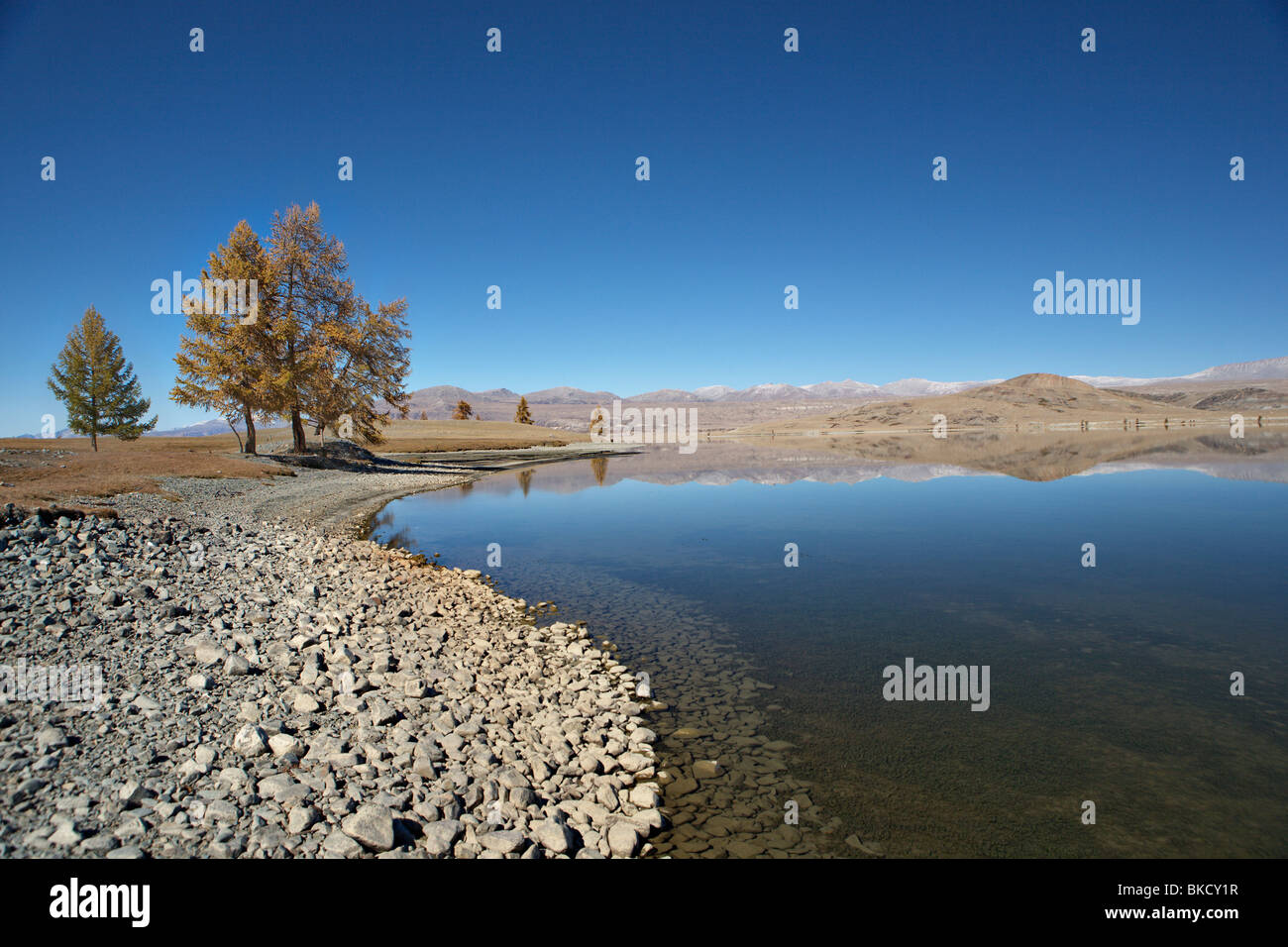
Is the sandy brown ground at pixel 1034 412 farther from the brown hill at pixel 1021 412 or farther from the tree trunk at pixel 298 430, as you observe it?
the tree trunk at pixel 298 430

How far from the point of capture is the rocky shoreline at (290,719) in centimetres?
493

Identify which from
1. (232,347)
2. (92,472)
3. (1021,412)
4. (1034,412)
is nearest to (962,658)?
(92,472)

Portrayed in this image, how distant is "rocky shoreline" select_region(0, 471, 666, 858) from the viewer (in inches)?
194

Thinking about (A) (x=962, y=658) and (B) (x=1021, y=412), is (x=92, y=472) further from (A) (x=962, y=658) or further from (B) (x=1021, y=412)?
(B) (x=1021, y=412)

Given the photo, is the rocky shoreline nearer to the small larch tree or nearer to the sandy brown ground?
the small larch tree

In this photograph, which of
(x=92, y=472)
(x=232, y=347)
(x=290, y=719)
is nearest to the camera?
(x=290, y=719)

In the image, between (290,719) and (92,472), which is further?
(92,472)

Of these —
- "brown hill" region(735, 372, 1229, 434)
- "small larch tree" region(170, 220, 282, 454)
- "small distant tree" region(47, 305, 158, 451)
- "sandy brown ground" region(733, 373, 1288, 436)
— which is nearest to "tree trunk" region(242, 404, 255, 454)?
"small larch tree" region(170, 220, 282, 454)

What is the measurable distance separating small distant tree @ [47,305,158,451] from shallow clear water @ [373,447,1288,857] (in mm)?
44581

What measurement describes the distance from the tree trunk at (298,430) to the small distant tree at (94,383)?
20356 millimetres

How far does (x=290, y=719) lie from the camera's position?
6.64m

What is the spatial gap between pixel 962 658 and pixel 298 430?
4652cm

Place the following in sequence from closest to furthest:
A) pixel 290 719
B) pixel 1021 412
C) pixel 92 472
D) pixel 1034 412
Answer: pixel 290 719 < pixel 92 472 < pixel 1034 412 < pixel 1021 412
